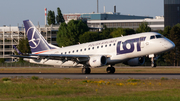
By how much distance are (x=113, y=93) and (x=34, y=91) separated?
5927 millimetres

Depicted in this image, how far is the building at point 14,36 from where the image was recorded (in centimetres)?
14762

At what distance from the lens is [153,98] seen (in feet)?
68.8

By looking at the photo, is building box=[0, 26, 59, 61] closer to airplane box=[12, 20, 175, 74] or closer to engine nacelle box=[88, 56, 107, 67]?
airplane box=[12, 20, 175, 74]

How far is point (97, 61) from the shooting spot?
44250mm

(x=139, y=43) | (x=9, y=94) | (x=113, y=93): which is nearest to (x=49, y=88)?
(x=9, y=94)

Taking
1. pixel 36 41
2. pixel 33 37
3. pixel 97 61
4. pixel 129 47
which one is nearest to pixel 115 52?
pixel 129 47

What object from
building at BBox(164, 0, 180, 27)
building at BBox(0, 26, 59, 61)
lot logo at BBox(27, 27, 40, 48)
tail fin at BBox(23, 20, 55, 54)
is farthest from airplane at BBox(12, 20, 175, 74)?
building at BBox(164, 0, 180, 27)

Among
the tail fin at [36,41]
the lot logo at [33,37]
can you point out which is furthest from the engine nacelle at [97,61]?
the lot logo at [33,37]

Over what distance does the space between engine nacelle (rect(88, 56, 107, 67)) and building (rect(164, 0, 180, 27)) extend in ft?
408

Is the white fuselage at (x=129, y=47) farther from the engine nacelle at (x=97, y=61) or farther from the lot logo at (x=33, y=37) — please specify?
the lot logo at (x=33, y=37)

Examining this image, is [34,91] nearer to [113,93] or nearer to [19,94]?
[19,94]

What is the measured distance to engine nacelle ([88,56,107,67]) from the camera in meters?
44.2

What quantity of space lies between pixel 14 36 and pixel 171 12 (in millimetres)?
76431

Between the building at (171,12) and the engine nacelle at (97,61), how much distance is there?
12451cm
